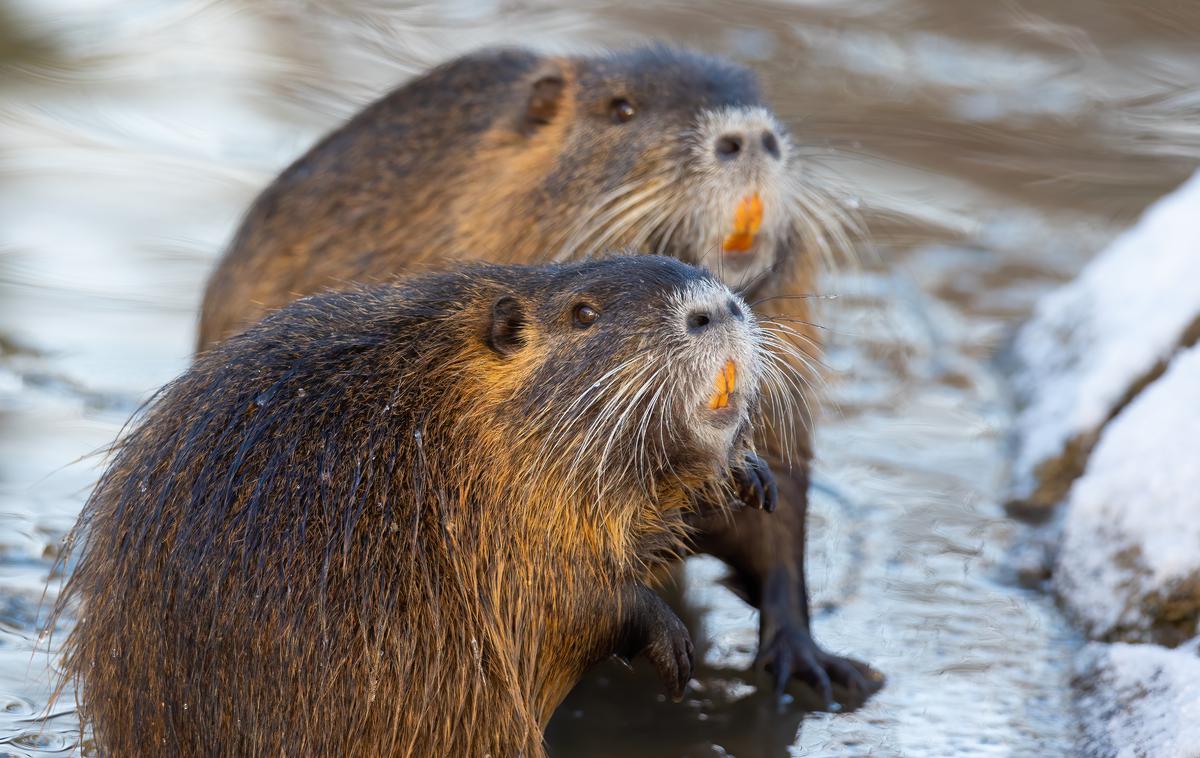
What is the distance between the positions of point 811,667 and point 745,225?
93cm

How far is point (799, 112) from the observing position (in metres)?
7.99

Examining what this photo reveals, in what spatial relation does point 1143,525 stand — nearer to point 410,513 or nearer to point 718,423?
point 718,423

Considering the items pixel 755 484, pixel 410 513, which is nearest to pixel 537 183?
pixel 755 484

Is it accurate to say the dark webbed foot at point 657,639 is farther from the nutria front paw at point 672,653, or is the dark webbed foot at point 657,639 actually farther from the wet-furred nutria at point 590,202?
the wet-furred nutria at point 590,202

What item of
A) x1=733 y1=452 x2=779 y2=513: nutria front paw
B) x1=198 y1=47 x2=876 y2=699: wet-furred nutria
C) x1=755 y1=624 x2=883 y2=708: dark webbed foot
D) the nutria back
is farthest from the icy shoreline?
the nutria back

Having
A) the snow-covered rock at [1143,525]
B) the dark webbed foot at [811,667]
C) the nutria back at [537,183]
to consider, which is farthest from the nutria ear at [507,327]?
the snow-covered rock at [1143,525]

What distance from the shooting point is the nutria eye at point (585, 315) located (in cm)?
316

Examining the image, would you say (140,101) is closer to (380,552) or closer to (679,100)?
(679,100)

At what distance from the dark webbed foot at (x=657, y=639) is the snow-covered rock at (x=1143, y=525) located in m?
1.11

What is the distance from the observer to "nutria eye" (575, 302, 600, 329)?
10.4 feet

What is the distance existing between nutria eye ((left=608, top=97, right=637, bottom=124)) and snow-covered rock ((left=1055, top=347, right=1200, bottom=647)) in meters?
1.34

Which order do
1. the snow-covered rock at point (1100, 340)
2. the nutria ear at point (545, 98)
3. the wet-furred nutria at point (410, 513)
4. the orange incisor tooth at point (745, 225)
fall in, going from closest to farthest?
the wet-furred nutria at point (410, 513), the orange incisor tooth at point (745, 225), the nutria ear at point (545, 98), the snow-covered rock at point (1100, 340)

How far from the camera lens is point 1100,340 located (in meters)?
5.07

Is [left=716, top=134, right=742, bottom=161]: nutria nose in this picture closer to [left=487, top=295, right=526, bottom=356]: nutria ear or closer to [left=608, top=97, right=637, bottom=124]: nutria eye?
[left=608, top=97, right=637, bottom=124]: nutria eye
